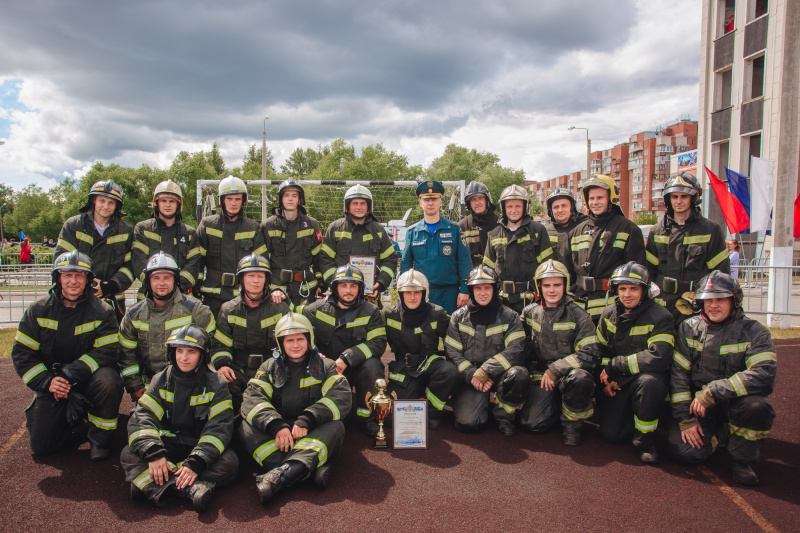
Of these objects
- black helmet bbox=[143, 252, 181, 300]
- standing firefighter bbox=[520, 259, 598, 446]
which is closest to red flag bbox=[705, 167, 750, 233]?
Result: standing firefighter bbox=[520, 259, 598, 446]

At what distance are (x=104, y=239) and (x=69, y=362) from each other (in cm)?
153

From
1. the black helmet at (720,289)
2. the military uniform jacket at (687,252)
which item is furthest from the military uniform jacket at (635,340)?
the military uniform jacket at (687,252)

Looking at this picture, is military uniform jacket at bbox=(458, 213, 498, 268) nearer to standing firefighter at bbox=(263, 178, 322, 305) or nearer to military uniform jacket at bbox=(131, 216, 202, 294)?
standing firefighter at bbox=(263, 178, 322, 305)

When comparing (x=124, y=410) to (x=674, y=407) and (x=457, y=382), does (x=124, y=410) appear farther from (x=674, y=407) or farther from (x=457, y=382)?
(x=674, y=407)

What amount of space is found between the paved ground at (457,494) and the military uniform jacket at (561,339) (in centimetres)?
78

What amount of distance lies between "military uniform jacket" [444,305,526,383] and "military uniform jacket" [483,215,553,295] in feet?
2.18

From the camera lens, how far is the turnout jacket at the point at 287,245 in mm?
6168

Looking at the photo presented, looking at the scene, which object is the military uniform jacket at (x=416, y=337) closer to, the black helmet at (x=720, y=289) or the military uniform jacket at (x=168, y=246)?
the military uniform jacket at (x=168, y=246)

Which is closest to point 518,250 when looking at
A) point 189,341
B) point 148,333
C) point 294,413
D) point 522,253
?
point 522,253

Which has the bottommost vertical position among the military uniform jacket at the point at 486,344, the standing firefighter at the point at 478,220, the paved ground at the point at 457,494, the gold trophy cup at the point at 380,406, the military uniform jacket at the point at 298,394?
the paved ground at the point at 457,494

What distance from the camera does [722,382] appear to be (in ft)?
13.7

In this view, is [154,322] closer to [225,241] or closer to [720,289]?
[225,241]

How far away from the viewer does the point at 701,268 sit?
514cm

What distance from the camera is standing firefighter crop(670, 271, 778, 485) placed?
4.08 m
